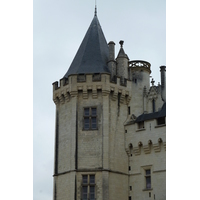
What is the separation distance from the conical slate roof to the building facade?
0.19 ft

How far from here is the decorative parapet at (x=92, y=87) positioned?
Answer: 25.2m

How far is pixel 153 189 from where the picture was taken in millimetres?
24031

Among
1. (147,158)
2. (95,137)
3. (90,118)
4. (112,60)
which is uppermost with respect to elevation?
(112,60)

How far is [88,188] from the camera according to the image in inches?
938

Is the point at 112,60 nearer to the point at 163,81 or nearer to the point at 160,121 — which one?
the point at 163,81

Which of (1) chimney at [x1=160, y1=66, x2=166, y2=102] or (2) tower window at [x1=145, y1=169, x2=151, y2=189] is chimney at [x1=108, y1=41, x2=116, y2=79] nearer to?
(1) chimney at [x1=160, y1=66, x2=166, y2=102]

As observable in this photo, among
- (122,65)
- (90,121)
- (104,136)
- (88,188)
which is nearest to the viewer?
(88,188)

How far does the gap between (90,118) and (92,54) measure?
4.30 m

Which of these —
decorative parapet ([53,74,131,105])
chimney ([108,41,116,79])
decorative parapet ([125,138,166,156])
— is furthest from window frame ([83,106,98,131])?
chimney ([108,41,116,79])

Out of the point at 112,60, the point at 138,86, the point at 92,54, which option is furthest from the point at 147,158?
the point at 92,54
